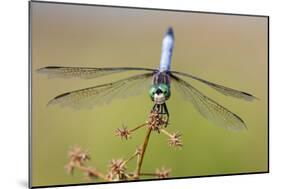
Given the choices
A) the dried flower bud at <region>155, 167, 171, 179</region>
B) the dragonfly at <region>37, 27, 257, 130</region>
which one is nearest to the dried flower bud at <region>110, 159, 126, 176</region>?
the dried flower bud at <region>155, 167, 171, 179</region>

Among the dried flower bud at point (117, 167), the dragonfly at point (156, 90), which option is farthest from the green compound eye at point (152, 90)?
the dried flower bud at point (117, 167)

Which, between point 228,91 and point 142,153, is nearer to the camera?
point 142,153

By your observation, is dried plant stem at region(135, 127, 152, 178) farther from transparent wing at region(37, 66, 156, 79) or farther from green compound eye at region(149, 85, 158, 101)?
transparent wing at region(37, 66, 156, 79)

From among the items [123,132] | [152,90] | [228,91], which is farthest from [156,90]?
[228,91]

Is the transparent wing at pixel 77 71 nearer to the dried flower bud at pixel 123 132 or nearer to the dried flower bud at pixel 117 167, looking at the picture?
the dried flower bud at pixel 123 132

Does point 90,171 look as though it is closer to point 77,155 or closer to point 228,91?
point 77,155

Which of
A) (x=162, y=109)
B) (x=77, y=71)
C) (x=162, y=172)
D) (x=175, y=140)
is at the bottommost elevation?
(x=162, y=172)

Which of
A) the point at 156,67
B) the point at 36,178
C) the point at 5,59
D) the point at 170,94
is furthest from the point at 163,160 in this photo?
the point at 5,59
